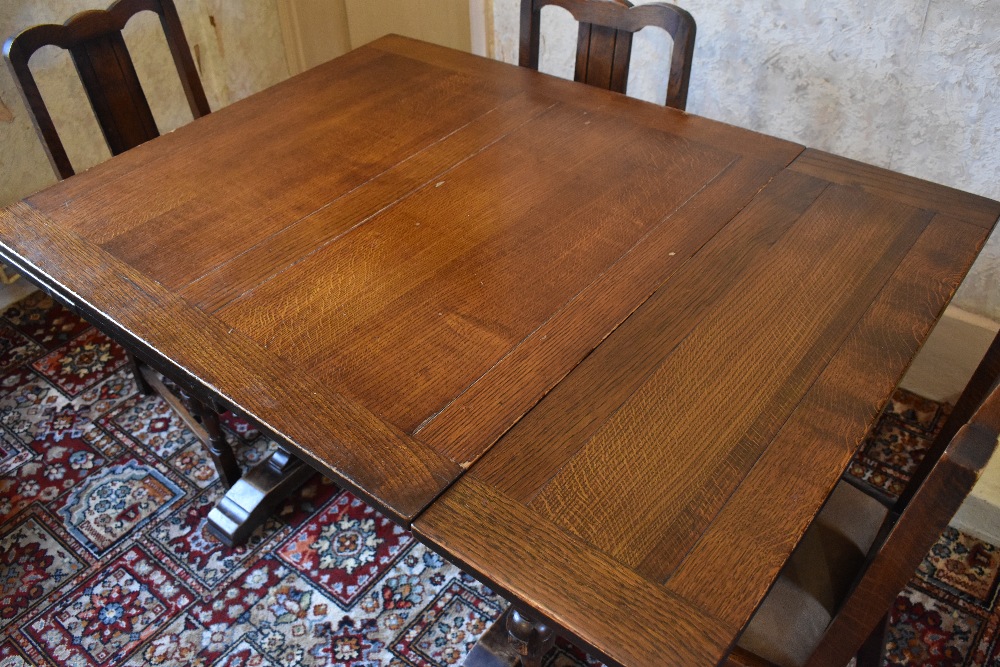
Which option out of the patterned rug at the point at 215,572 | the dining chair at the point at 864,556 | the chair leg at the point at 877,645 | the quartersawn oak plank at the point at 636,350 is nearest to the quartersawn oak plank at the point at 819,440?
the dining chair at the point at 864,556

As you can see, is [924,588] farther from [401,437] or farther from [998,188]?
[401,437]

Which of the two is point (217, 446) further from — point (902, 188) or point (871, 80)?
point (871, 80)

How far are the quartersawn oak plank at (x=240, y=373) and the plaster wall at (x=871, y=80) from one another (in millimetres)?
1673

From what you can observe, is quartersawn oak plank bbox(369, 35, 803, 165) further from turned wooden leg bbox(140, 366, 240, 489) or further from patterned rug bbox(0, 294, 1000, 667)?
turned wooden leg bbox(140, 366, 240, 489)

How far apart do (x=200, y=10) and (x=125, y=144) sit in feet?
3.74

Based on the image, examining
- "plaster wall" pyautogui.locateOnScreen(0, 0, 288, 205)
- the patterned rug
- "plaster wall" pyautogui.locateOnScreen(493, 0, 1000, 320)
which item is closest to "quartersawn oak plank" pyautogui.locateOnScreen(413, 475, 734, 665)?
the patterned rug

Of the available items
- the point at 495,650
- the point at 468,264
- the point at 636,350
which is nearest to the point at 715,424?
the point at 636,350

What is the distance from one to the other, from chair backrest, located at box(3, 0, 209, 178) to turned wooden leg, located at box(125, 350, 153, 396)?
21.0 inches

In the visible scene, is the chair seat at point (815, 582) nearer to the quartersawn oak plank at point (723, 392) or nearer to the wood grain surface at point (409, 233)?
the quartersawn oak plank at point (723, 392)

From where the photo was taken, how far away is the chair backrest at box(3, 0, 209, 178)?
1.67m

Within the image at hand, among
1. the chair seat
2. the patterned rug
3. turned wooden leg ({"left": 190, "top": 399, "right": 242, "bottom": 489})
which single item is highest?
the chair seat

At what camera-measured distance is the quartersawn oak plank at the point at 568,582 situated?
846 mm

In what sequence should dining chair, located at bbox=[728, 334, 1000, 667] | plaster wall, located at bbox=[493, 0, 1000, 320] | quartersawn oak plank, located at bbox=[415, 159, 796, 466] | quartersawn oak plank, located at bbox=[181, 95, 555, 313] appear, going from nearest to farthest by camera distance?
dining chair, located at bbox=[728, 334, 1000, 667] < quartersawn oak plank, located at bbox=[415, 159, 796, 466] < quartersawn oak plank, located at bbox=[181, 95, 555, 313] < plaster wall, located at bbox=[493, 0, 1000, 320]

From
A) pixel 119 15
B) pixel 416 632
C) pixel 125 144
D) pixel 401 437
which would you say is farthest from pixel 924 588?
pixel 119 15
